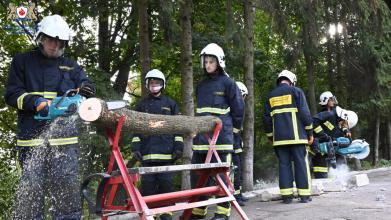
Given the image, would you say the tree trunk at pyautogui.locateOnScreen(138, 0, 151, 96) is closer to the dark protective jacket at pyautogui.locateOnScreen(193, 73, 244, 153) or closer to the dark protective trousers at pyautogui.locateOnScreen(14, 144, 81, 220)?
the dark protective jacket at pyautogui.locateOnScreen(193, 73, 244, 153)

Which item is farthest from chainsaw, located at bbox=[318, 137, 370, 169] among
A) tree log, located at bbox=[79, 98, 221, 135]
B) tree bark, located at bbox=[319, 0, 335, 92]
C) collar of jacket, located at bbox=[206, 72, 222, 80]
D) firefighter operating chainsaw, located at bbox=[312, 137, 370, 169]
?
tree log, located at bbox=[79, 98, 221, 135]

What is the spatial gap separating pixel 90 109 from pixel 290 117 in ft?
13.2

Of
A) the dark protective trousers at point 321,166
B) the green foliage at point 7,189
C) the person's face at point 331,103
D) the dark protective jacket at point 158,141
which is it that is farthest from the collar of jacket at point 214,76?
the person's face at point 331,103

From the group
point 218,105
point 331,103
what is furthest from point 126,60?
point 218,105

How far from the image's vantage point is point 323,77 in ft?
52.9

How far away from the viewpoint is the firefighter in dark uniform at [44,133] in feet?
14.5

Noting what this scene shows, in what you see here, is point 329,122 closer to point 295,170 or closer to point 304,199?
point 295,170

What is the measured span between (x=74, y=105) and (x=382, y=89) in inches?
494

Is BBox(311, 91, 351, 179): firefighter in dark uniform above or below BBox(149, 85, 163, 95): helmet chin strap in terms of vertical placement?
below

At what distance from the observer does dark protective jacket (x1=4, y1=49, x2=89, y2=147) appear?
4527 mm

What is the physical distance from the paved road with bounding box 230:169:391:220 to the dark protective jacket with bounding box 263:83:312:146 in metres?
0.96

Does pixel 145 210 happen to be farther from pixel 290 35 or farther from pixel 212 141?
pixel 290 35

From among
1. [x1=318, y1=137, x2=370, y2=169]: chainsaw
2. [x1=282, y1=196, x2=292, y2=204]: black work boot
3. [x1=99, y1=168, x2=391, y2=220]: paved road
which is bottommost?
[x1=99, y1=168, x2=391, y2=220]: paved road

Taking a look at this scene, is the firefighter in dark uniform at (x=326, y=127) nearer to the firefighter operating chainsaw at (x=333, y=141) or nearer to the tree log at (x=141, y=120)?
the firefighter operating chainsaw at (x=333, y=141)
